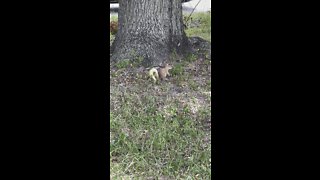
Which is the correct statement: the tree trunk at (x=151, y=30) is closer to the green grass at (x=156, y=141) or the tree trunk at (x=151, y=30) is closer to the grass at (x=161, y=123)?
the grass at (x=161, y=123)

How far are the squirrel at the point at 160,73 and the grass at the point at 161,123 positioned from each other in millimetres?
27

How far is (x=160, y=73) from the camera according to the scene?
254cm

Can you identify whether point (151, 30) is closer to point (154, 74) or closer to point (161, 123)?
point (154, 74)

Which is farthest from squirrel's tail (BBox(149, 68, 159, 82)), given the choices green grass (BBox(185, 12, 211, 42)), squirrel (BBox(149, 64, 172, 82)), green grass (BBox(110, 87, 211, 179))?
green grass (BBox(185, 12, 211, 42))

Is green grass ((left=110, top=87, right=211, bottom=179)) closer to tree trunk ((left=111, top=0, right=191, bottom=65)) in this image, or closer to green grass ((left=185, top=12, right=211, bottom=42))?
tree trunk ((left=111, top=0, right=191, bottom=65))

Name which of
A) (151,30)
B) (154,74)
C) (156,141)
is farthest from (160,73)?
(156,141)

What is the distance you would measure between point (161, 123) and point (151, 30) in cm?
51

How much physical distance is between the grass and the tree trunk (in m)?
0.09

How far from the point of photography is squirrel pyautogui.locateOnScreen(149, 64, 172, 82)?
2535 millimetres
